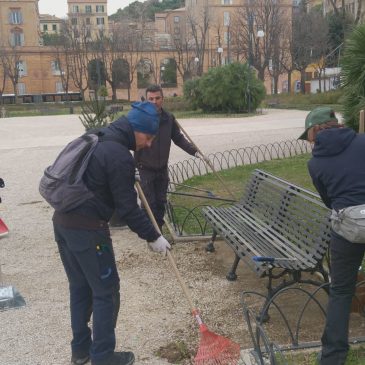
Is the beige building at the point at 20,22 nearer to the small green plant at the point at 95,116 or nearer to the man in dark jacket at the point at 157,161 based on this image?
the small green plant at the point at 95,116

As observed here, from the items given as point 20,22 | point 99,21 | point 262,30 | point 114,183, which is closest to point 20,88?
point 20,22

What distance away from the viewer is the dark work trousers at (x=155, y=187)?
5.59 meters

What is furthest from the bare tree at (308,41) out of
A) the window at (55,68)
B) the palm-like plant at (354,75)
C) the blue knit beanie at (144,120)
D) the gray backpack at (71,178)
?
the gray backpack at (71,178)

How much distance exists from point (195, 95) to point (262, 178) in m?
24.2

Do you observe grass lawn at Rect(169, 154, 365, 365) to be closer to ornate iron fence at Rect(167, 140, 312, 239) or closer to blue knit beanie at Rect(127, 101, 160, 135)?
ornate iron fence at Rect(167, 140, 312, 239)

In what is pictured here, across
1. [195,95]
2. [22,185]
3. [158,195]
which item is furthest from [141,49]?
[158,195]

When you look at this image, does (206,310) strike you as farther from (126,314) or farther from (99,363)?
(99,363)

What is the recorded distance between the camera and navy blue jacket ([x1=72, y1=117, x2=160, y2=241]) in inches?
116

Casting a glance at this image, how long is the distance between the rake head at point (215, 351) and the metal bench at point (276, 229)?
47cm

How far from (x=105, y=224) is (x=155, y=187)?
2.58 meters

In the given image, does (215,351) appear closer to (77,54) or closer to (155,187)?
(155,187)

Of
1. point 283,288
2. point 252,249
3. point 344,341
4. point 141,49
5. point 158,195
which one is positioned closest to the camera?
point 344,341

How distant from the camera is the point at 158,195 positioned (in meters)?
5.71

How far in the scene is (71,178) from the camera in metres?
2.97
